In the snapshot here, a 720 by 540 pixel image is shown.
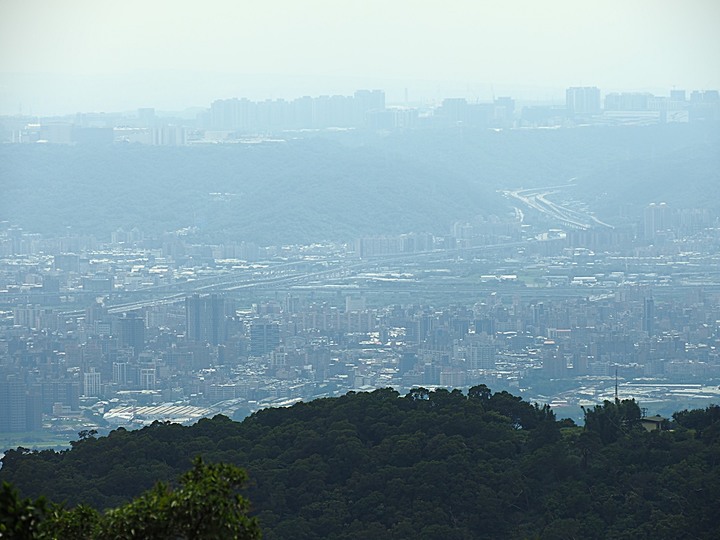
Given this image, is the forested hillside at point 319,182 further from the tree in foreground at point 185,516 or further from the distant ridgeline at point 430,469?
the tree in foreground at point 185,516

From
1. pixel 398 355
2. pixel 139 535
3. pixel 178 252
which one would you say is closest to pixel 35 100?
pixel 178 252

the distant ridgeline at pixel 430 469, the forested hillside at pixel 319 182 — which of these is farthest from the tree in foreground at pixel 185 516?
the forested hillside at pixel 319 182

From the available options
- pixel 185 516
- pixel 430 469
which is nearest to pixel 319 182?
pixel 430 469

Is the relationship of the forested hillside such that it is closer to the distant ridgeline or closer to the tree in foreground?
the distant ridgeline

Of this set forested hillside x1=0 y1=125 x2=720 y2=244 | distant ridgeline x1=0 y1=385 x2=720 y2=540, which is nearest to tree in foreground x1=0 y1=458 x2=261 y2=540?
distant ridgeline x1=0 y1=385 x2=720 y2=540

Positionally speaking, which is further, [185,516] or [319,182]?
[319,182]

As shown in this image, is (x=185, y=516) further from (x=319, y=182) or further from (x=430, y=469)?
(x=319, y=182)
